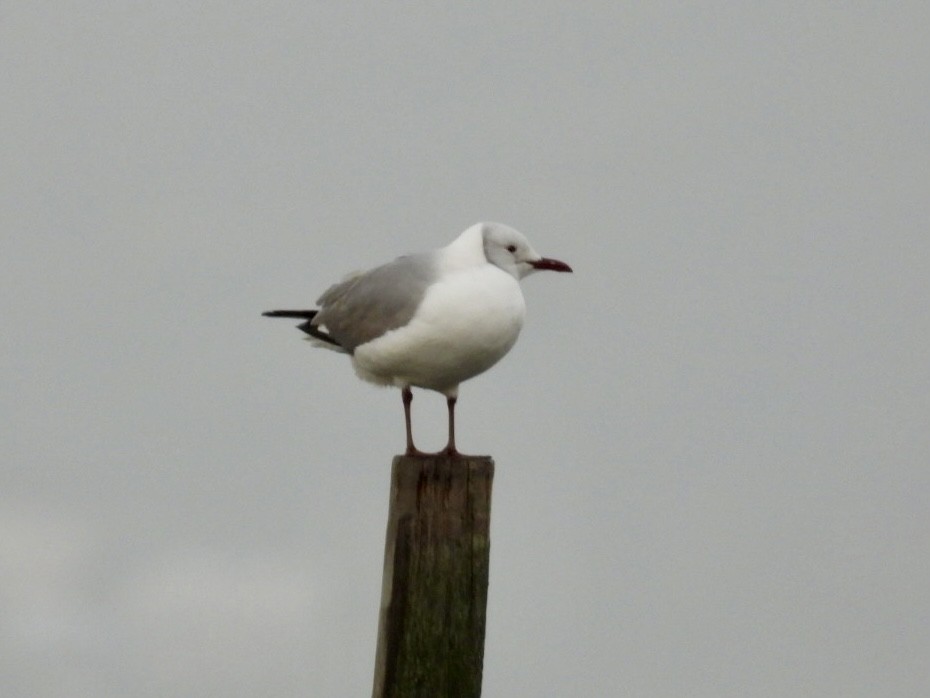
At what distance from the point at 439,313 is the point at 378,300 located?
1.65ft

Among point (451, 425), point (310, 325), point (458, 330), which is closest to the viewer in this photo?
point (458, 330)

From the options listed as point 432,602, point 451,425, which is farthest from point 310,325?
point 432,602

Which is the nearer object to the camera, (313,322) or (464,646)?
(464,646)

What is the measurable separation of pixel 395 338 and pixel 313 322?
3.13 feet

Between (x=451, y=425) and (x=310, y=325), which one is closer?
(x=451, y=425)

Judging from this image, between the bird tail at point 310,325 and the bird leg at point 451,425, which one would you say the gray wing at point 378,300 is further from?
the bird leg at point 451,425

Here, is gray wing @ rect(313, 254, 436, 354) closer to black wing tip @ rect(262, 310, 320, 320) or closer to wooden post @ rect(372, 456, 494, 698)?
black wing tip @ rect(262, 310, 320, 320)

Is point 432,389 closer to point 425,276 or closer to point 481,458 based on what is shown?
point 425,276

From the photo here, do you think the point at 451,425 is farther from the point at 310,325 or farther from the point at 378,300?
the point at 310,325

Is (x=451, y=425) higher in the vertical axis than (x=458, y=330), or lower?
lower

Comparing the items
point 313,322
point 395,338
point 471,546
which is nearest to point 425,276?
point 395,338

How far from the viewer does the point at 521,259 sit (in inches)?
336

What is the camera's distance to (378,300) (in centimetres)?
838

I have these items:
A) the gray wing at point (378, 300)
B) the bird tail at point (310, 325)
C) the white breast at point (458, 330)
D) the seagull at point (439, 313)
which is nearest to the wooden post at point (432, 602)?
the seagull at point (439, 313)
